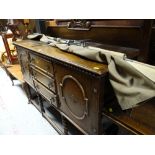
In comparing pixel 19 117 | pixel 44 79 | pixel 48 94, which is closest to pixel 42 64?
pixel 44 79

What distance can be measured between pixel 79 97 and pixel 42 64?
584 millimetres

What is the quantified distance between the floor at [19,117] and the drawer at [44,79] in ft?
1.98

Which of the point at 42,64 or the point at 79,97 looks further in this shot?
the point at 42,64

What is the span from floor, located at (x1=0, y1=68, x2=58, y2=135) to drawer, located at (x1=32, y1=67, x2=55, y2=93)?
0.60 meters

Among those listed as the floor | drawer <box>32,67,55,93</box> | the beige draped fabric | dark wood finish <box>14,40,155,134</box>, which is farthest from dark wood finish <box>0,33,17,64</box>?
the beige draped fabric

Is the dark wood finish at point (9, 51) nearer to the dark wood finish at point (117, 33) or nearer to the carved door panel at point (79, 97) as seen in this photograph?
the dark wood finish at point (117, 33)

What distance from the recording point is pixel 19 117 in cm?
207

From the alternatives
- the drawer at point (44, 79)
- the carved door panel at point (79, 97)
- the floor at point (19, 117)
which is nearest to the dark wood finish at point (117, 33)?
the carved door panel at point (79, 97)

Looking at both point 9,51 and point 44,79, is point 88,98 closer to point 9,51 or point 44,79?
point 44,79

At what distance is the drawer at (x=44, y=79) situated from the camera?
1398 millimetres

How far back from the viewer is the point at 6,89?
2902mm

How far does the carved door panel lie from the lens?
93 cm

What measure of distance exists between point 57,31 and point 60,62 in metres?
1.15

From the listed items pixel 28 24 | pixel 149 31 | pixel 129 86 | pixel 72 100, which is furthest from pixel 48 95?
pixel 28 24
